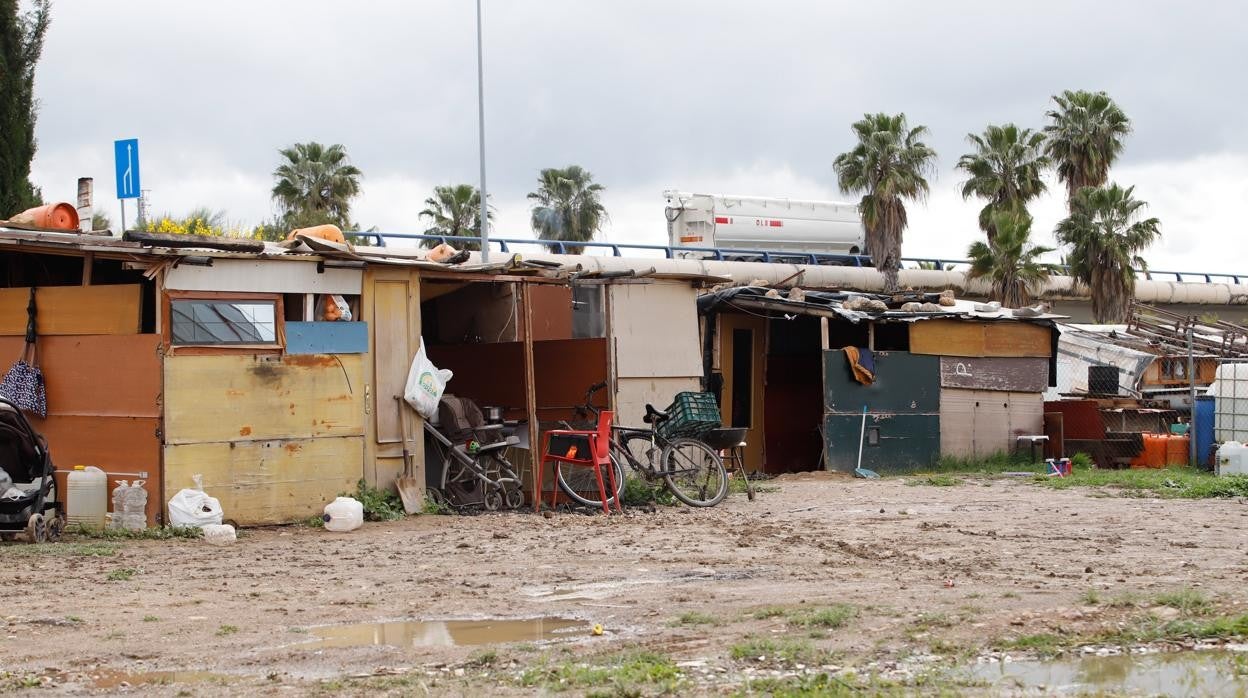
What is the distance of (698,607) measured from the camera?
26.7 ft

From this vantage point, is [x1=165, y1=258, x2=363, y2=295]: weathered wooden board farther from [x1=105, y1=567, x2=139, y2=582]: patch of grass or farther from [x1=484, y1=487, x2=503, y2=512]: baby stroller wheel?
[x1=105, y1=567, x2=139, y2=582]: patch of grass

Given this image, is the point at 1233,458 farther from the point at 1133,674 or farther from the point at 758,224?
the point at 758,224

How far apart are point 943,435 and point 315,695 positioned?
16626 millimetres

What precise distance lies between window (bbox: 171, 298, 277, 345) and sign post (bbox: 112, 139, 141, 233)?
2.78 metres

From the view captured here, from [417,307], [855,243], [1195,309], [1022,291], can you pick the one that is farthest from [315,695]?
[1195,309]

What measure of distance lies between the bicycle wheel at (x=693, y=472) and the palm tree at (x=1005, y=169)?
92.5 feet

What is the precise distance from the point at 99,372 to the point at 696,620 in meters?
7.33

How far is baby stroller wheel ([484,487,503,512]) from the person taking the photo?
1412 centimetres

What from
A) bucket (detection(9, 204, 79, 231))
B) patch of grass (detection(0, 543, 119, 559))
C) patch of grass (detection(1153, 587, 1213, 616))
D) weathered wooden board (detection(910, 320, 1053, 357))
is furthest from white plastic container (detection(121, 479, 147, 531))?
weathered wooden board (detection(910, 320, 1053, 357))

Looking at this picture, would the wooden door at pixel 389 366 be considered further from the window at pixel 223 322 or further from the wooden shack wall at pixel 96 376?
the wooden shack wall at pixel 96 376

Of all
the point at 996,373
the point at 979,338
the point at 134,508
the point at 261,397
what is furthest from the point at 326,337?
the point at 996,373

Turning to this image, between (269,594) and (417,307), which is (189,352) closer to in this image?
(417,307)

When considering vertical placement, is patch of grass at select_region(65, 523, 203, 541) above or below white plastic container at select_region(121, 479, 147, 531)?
below

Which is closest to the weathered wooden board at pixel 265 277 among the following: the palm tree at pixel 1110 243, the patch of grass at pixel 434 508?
the patch of grass at pixel 434 508
